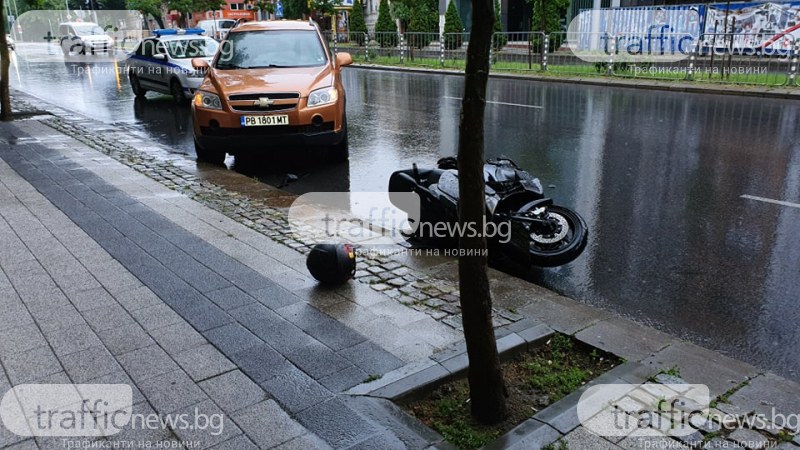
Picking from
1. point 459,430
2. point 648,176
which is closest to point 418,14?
point 648,176

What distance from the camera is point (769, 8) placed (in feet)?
81.1

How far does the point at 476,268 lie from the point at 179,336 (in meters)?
2.05

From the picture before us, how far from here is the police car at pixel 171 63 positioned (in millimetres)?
16461

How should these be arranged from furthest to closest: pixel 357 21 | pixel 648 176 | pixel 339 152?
pixel 357 21 < pixel 339 152 < pixel 648 176

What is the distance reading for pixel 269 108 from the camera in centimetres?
903

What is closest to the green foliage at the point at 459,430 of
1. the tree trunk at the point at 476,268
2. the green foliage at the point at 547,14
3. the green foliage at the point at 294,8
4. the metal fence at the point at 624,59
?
the tree trunk at the point at 476,268

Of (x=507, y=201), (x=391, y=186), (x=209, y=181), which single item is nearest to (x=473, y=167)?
(x=507, y=201)

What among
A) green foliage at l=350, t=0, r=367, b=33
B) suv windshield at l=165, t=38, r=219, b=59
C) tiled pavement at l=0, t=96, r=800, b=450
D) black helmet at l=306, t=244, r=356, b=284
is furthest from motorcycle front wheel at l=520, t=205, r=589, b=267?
green foliage at l=350, t=0, r=367, b=33

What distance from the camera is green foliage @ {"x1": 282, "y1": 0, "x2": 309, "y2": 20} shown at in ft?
149

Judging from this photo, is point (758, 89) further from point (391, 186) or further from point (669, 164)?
point (391, 186)

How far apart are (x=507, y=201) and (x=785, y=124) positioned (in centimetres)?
949

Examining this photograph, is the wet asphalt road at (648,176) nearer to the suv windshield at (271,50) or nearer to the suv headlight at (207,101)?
the suv headlight at (207,101)

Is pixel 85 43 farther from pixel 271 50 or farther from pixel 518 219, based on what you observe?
pixel 518 219

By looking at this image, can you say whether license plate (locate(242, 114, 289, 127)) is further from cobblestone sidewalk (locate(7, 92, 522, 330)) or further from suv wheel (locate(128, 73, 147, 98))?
suv wheel (locate(128, 73, 147, 98))
